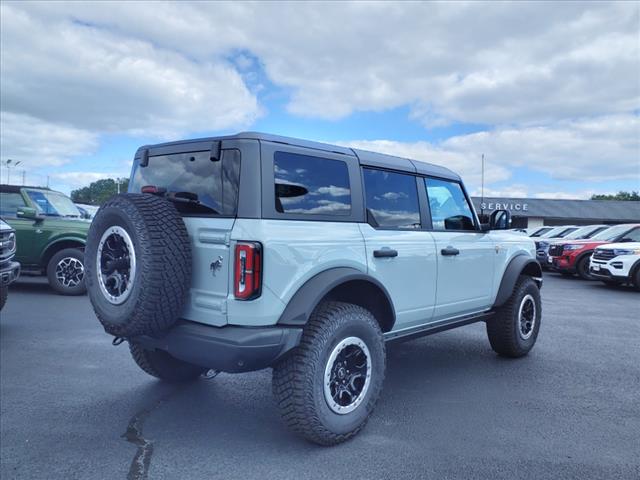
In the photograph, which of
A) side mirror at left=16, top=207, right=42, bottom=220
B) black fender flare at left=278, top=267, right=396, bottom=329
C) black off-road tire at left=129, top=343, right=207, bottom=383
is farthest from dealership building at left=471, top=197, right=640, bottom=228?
black fender flare at left=278, top=267, right=396, bottom=329

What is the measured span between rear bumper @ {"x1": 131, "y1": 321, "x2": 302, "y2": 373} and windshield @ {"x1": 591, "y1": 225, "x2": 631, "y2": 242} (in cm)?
1342

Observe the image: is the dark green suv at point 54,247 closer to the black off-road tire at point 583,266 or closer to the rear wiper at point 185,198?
the rear wiper at point 185,198

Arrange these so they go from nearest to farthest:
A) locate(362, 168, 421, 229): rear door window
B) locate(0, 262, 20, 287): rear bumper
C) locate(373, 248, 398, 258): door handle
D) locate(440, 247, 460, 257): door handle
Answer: locate(373, 248, 398, 258): door handle → locate(362, 168, 421, 229): rear door window → locate(440, 247, 460, 257): door handle → locate(0, 262, 20, 287): rear bumper

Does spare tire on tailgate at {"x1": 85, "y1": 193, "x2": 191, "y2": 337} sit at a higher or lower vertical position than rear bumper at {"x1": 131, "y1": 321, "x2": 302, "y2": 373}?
higher

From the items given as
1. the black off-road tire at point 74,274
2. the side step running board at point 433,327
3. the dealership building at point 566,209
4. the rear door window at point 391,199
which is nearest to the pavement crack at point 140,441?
the side step running board at point 433,327

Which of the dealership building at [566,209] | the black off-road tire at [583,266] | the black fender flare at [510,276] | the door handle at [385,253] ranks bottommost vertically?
the black off-road tire at [583,266]

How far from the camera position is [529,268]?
18.5 ft

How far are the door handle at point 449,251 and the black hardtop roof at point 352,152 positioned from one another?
0.70m

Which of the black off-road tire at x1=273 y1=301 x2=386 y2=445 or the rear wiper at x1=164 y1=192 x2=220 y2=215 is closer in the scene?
the black off-road tire at x1=273 y1=301 x2=386 y2=445

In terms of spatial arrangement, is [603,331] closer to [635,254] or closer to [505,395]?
[505,395]

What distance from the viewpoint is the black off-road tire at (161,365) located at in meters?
4.20

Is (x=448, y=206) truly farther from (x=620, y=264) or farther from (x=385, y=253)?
(x=620, y=264)

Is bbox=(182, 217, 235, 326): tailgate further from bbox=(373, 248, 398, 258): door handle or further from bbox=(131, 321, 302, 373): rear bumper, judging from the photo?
bbox=(373, 248, 398, 258): door handle

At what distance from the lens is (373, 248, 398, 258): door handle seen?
3629mm
